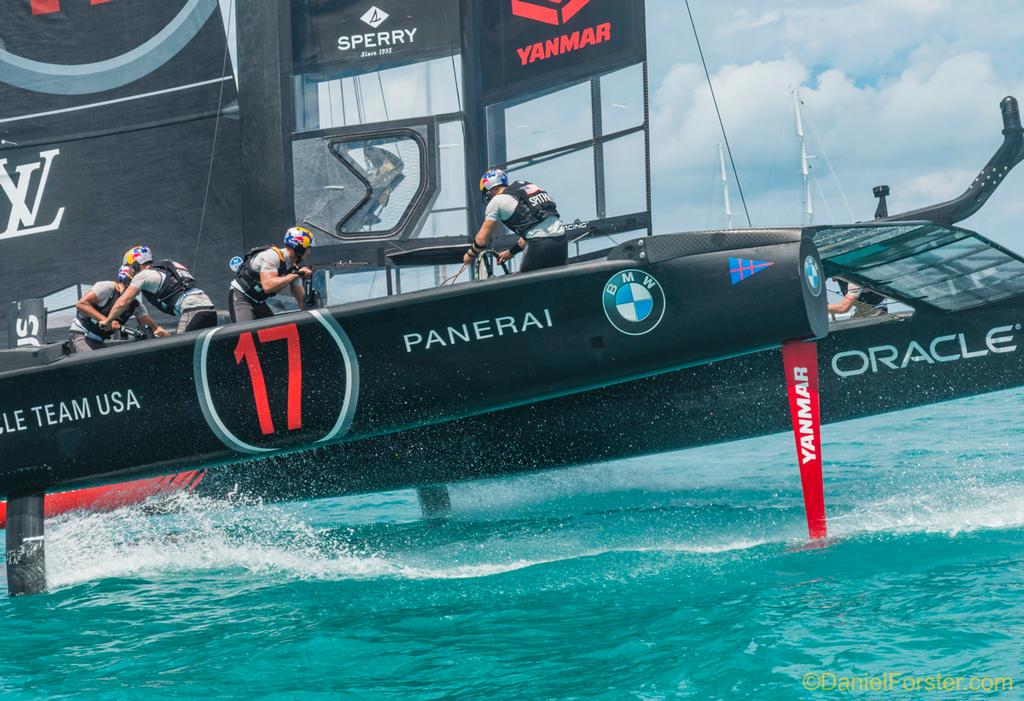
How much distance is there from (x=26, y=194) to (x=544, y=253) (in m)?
4.55

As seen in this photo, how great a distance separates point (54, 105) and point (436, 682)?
19.6 feet

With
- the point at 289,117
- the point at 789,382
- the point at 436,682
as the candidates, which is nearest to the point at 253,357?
the point at 436,682

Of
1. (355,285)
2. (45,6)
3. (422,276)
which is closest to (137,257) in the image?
(355,285)

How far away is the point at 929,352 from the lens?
489cm

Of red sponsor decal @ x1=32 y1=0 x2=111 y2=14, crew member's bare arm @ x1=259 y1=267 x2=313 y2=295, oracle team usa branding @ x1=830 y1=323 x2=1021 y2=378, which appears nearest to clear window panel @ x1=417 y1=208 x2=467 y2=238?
crew member's bare arm @ x1=259 y1=267 x2=313 y2=295

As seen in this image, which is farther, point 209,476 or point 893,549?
point 209,476

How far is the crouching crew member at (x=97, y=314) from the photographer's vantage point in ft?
17.6

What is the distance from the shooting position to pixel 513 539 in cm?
479

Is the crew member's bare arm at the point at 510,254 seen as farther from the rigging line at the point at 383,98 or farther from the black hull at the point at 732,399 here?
the rigging line at the point at 383,98

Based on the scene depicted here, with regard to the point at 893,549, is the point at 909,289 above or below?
above

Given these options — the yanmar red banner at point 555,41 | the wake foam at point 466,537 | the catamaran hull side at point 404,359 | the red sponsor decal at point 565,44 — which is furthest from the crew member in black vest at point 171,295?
the red sponsor decal at point 565,44

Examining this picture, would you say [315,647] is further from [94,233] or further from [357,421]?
[94,233]

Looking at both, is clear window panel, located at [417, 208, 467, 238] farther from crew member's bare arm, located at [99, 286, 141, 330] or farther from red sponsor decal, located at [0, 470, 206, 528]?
red sponsor decal, located at [0, 470, 206, 528]

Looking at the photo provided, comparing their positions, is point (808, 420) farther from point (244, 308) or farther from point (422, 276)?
point (422, 276)
